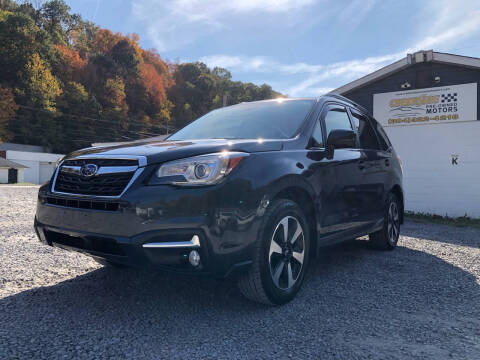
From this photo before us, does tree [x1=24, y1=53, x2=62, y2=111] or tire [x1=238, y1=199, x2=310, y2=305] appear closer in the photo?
tire [x1=238, y1=199, x2=310, y2=305]

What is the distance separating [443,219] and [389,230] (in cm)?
673

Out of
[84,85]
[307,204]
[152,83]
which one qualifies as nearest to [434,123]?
[307,204]

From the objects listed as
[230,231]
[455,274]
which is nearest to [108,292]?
[230,231]

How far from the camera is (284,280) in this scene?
10.1 feet

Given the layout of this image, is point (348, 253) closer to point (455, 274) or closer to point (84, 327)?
point (455, 274)

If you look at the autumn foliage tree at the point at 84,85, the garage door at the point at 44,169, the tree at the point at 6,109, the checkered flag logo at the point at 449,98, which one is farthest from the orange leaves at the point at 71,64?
the checkered flag logo at the point at 449,98

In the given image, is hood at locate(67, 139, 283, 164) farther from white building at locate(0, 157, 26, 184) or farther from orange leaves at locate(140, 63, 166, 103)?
orange leaves at locate(140, 63, 166, 103)

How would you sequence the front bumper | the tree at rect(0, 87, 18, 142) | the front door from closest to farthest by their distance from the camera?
1. the front bumper
2. the front door
3. the tree at rect(0, 87, 18, 142)

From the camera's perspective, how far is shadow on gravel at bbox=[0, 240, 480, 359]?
230 centimetres

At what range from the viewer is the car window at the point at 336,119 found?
13.1ft

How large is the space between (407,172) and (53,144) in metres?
51.6

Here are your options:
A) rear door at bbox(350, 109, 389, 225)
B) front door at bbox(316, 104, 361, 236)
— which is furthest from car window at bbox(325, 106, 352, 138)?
rear door at bbox(350, 109, 389, 225)

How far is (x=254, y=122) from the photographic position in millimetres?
3822

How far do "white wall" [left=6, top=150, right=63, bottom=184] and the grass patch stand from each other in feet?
145
